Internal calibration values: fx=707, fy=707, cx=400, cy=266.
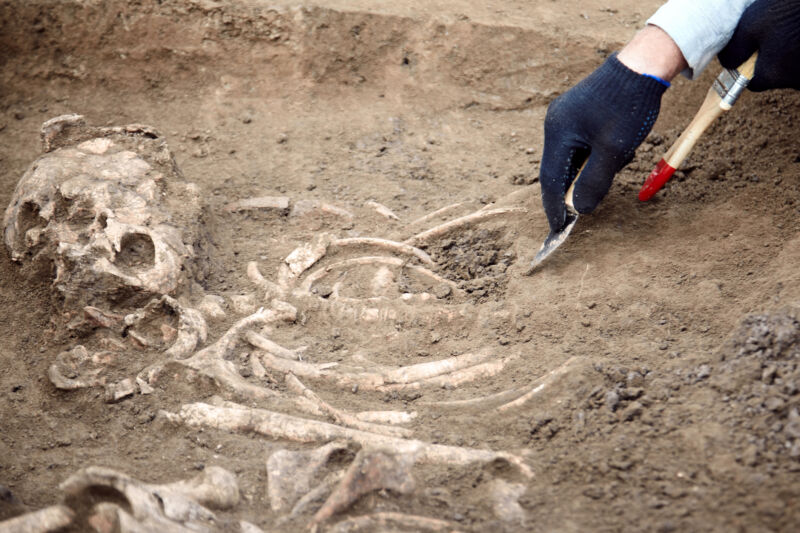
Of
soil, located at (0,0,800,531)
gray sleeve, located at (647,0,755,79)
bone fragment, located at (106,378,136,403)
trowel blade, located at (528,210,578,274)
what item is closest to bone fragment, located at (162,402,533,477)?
soil, located at (0,0,800,531)

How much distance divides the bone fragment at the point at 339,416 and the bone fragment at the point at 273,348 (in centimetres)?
12

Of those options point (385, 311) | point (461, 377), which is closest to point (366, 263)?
point (385, 311)

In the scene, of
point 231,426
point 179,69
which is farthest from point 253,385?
point 179,69

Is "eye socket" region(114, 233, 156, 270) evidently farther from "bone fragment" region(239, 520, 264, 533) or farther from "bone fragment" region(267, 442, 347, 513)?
"bone fragment" region(239, 520, 264, 533)

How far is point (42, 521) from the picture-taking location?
1.77 metres

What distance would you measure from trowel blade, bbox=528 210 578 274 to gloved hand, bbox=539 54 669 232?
3cm

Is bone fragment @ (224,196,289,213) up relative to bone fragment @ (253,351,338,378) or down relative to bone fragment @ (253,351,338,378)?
down

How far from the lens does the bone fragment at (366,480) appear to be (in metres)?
1.94

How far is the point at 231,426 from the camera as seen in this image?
2359mm

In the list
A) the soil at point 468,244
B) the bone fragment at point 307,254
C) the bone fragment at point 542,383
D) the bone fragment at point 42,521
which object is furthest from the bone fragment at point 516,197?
the bone fragment at point 42,521

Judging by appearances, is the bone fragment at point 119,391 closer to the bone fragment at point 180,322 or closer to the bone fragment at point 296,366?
the bone fragment at point 180,322

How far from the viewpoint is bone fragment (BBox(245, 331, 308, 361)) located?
2715 millimetres

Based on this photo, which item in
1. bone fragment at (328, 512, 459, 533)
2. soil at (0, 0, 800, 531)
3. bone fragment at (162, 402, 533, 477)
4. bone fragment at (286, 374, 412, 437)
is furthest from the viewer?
bone fragment at (286, 374, 412, 437)

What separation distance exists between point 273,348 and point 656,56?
185 cm
